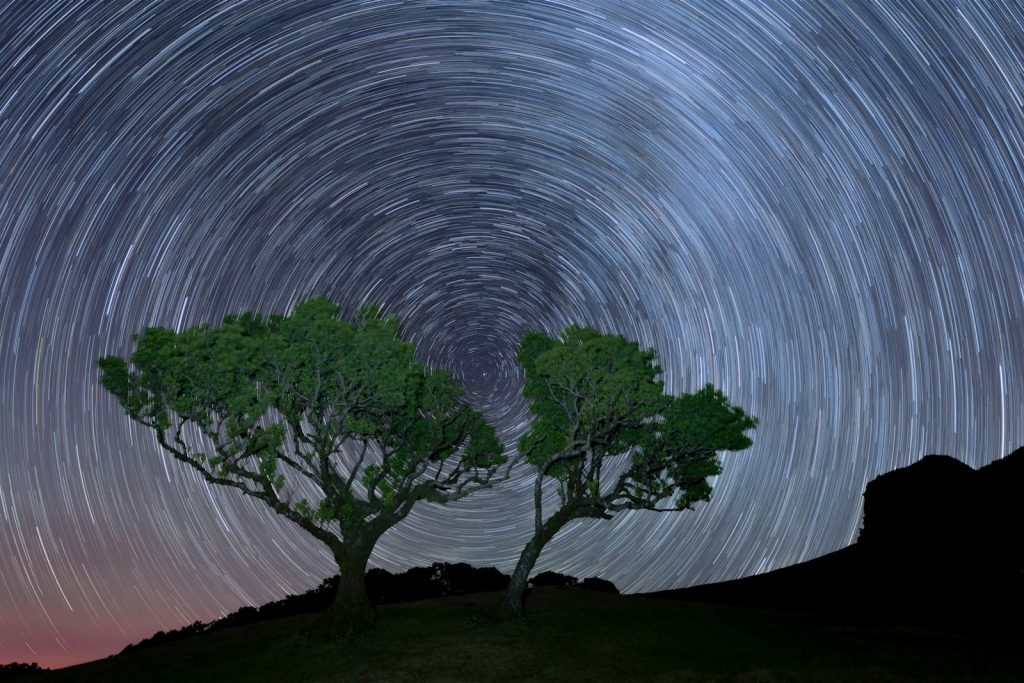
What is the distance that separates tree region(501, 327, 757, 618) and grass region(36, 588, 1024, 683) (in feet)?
8.86

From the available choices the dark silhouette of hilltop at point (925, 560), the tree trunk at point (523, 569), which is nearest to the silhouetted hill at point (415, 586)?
the dark silhouette of hilltop at point (925, 560)

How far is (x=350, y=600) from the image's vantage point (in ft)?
76.2

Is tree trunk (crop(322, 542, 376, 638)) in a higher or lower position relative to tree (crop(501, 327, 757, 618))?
lower

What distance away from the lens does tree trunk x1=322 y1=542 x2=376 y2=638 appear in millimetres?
22641

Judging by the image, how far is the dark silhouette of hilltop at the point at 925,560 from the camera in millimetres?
29922

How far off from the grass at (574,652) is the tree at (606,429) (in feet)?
8.86

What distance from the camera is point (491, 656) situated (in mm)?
20094

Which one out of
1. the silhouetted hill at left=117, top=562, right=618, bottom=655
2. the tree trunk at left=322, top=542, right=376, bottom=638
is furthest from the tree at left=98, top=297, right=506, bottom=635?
the silhouetted hill at left=117, top=562, right=618, bottom=655

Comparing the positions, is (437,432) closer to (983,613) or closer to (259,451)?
(259,451)

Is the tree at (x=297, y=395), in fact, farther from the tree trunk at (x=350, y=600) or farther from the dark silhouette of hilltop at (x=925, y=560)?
the dark silhouette of hilltop at (x=925, y=560)

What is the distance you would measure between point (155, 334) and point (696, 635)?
20.3 metres

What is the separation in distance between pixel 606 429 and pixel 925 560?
69.3ft

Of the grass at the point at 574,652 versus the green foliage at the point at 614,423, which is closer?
the grass at the point at 574,652

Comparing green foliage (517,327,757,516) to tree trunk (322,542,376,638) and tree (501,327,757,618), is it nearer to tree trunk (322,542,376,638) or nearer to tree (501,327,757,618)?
tree (501,327,757,618)
